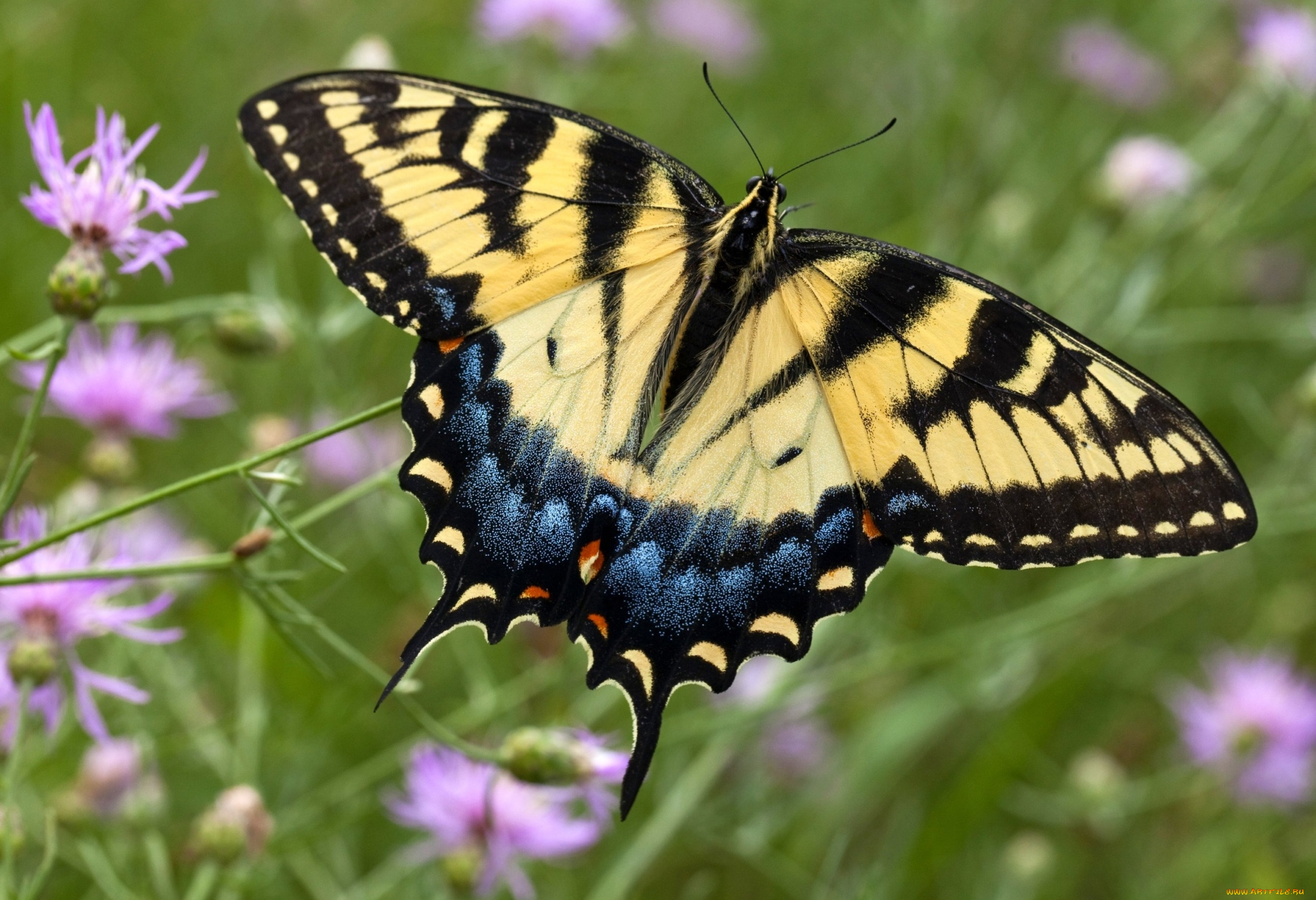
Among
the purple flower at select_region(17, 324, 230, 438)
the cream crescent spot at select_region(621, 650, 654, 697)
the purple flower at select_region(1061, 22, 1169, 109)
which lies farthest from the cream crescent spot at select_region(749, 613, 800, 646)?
the purple flower at select_region(1061, 22, 1169, 109)

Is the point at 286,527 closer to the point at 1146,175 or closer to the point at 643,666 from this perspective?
the point at 643,666

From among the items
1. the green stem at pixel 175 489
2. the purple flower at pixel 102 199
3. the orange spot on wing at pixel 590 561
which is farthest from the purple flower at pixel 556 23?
the green stem at pixel 175 489

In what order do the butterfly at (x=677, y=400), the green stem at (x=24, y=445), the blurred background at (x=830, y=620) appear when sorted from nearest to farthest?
the green stem at (x=24, y=445) → the butterfly at (x=677, y=400) → the blurred background at (x=830, y=620)

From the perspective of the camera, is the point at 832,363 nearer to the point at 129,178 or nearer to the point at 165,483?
the point at 129,178

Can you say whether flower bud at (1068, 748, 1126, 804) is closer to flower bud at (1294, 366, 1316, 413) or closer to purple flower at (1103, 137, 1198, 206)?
flower bud at (1294, 366, 1316, 413)

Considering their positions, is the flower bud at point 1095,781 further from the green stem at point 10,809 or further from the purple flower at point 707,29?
the purple flower at point 707,29

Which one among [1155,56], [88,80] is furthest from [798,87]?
[88,80]
